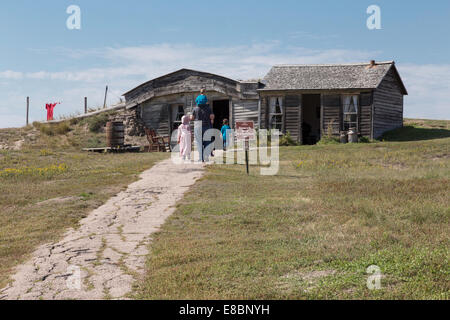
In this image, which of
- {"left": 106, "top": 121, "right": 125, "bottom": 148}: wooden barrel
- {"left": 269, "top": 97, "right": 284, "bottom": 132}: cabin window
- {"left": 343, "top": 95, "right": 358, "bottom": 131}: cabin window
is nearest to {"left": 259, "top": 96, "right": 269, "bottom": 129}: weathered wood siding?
{"left": 269, "top": 97, "right": 284, "bottom": 132}: cabin window

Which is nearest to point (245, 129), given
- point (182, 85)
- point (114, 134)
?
point (114, 134)

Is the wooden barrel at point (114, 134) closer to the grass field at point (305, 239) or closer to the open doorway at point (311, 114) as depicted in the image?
the grass field at point (305, 239)

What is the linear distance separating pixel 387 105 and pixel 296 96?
18.2 ft

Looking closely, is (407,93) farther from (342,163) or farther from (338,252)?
(338,252)

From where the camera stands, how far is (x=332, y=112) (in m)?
26.4

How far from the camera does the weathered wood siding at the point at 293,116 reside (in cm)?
2670

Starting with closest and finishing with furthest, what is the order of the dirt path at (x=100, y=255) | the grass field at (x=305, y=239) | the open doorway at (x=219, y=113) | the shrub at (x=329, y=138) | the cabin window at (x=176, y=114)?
the grass field at (x=305, y=239) → the dirt path at (x=100, y=255) → the shrub at (x=329, y=138) → the cabin window at (x=176, y=114) → the open doorway at (x=219, y=113)

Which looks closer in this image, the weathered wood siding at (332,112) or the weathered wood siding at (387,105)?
the weathered wood siding at (332,112)

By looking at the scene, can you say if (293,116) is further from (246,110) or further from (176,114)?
(176,114)

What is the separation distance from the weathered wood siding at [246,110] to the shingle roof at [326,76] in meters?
1.21

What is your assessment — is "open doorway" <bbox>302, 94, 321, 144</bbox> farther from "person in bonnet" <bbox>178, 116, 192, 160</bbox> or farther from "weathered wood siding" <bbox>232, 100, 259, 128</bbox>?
"person in bonnet" <bbox>178, 116, 192, 160</bbox>

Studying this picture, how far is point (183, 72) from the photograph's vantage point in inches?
1128

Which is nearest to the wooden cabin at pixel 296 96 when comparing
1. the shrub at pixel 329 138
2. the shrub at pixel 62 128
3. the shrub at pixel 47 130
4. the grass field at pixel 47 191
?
the shrub at pixel 329 138
